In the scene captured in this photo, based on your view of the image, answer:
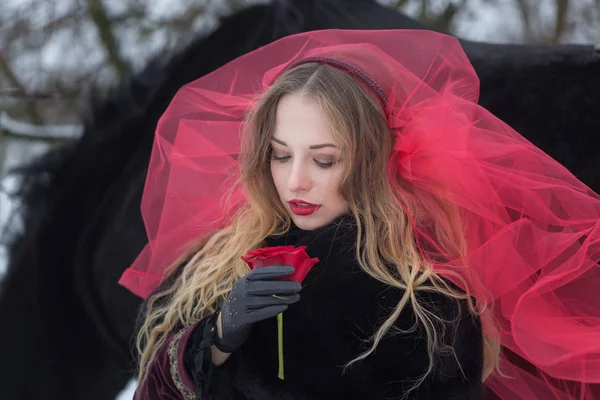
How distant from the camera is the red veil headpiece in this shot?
3.79 ft

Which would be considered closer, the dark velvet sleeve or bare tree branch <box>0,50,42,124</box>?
the dark velvet sleeve

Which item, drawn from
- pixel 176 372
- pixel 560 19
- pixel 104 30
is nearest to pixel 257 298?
pixel 176 372

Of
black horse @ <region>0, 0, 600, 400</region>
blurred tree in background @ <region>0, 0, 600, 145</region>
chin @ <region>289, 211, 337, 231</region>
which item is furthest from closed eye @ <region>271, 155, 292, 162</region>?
blurred tree in background @ <region>0, 0, 600, 145</region>

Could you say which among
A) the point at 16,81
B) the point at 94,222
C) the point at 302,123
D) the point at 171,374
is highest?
the point at 16,81

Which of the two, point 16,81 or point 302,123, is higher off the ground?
point 16,81

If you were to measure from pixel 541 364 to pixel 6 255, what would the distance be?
152 centimetres

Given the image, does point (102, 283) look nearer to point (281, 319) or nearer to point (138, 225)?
point (138, 225)

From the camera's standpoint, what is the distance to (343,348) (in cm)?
116

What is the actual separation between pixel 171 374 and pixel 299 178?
17.6 inches

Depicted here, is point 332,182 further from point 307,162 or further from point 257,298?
point 257,298

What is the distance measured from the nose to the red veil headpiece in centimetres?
17

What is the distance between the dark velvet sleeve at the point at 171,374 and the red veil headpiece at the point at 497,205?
0.48 meters

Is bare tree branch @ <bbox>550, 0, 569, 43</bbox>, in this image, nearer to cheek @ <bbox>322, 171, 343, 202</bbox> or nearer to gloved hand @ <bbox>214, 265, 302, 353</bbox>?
cheek @ <bbox>322, 171, 343, 202</bbox>

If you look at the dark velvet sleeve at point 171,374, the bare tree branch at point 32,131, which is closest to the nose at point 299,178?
the dark velvet sleeve at point 171,374
